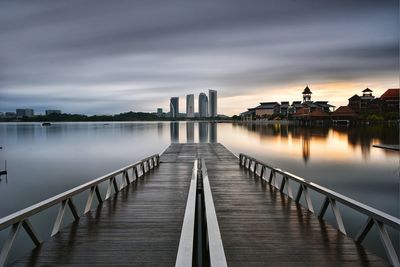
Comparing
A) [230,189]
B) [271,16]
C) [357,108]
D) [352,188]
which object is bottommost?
[352,188]

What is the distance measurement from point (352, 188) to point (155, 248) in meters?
14.7

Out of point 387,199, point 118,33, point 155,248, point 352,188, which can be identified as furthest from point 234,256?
point 118,33

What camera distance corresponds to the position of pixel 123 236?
5273 mm

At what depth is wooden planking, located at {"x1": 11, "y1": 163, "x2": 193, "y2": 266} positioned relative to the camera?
4.32m

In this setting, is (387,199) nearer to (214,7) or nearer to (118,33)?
(214,7)

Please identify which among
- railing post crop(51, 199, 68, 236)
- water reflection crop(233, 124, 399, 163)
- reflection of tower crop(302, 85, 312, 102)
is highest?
reflection of tower crop(302, 85, 312, 102)

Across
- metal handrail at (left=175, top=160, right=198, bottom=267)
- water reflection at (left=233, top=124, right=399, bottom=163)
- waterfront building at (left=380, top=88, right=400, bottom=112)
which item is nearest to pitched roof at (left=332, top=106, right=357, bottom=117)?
waterfront building at (left=380, top=88, right=400, bottom=112)

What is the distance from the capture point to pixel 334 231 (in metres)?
5.52

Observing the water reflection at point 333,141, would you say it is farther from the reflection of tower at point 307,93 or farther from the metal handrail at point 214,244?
the reflection of tower at point 307,93

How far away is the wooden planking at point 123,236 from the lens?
170 inches

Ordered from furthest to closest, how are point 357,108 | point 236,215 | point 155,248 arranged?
point 357,108, point 236,215, point 155,248

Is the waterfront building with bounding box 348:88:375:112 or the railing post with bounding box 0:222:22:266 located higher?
the waterfront building with bounding box 348:88:375:112

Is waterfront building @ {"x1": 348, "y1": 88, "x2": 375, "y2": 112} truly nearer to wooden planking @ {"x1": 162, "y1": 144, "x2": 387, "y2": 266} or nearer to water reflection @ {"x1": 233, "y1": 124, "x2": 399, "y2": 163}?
water reflection @ {"x1": 233, "y1": 124, "x2": 399, "y2": 163}

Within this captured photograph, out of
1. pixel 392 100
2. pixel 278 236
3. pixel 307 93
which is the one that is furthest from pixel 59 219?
pixel 307 93
